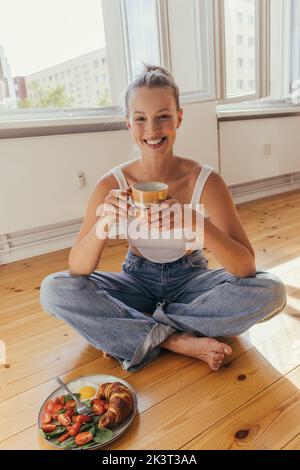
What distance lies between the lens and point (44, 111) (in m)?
2.12

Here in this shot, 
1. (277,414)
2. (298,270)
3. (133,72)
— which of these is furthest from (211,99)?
(277,414)

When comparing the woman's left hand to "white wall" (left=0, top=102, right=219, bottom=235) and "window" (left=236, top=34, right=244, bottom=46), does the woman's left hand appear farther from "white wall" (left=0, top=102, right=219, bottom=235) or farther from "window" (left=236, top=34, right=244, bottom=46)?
"window" (left=236, top=34, right=244, bottom=46)

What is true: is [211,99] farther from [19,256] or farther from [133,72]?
[19,256]

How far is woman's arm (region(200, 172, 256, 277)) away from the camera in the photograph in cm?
93

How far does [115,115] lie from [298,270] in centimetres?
132

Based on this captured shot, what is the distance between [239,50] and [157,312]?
2.19 m

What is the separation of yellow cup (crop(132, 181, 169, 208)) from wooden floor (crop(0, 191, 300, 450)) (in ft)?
1.52

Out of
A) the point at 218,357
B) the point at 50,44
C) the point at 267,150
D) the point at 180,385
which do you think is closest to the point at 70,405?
the point at 180,385

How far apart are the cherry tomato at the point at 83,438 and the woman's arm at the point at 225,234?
1.58 ft

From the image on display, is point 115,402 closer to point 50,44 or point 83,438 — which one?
point 83,438

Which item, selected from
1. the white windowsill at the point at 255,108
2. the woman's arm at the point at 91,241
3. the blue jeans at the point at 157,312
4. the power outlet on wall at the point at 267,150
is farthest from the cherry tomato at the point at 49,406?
the power outlet on wall at the point at 267,150

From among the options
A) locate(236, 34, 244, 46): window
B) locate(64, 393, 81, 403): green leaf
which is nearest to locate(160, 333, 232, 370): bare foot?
locate(64, 393, 81, 403): green leaf

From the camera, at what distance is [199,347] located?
101cm

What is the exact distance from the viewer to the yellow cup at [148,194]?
745 millimetres
